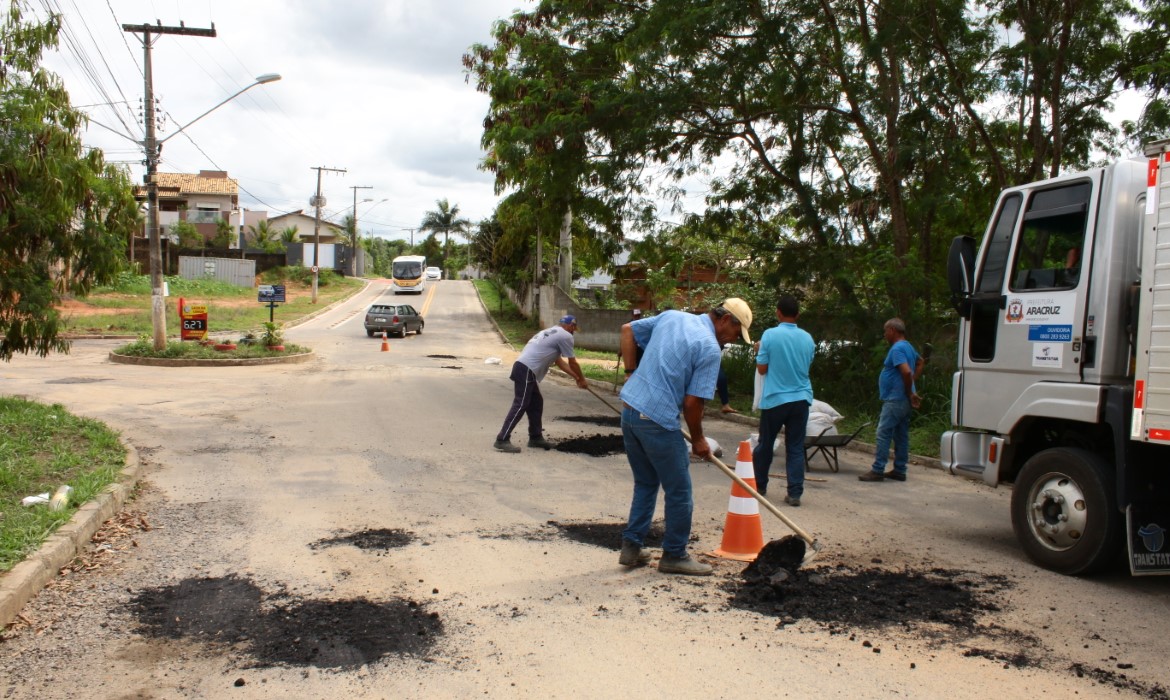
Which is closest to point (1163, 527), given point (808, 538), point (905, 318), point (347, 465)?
point (808, 538)

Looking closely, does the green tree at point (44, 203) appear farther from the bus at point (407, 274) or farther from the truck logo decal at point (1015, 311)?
the bus at point (407, 274)

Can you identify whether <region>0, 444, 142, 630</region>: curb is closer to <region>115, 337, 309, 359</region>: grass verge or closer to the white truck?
the white truck

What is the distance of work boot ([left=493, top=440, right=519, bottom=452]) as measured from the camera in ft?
33.9

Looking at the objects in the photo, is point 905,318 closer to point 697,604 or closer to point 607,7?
point 607,7

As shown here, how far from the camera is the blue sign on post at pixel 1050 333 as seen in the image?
5723 millimetres

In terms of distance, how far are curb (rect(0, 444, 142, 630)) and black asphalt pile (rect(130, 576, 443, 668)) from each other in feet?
1.84

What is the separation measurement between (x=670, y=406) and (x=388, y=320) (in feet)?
102

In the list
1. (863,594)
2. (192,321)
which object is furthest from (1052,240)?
(192,321)

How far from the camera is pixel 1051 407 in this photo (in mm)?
5727

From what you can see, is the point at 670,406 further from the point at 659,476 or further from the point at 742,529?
the point at 742,529

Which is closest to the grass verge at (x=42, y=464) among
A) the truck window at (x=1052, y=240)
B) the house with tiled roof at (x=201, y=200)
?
the truck window at (x=1052, y=240)

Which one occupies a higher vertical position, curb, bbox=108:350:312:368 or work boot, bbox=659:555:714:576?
work boot, bbox=659:555:714:576

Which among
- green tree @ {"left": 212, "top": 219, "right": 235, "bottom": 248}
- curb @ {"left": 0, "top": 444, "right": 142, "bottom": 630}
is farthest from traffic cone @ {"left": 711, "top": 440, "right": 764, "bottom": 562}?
green tree @ {"left": 212, "top": 219, "right": 235, "bottom": 248}

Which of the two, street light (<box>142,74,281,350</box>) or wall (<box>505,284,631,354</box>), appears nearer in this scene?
street light (<box>142,74,281,350</box>)
